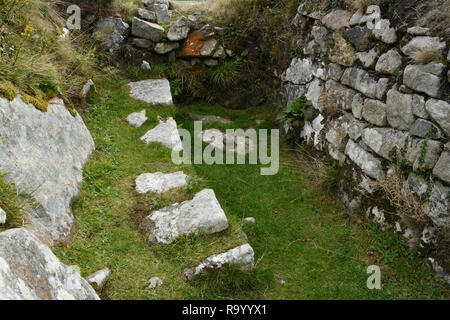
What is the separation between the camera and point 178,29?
7781 mm

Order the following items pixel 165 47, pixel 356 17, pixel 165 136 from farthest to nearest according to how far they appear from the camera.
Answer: pixel 165 47
pixel 165 136
pixel 356 17

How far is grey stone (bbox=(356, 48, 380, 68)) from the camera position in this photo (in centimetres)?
466

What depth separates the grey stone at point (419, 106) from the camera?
3852mm

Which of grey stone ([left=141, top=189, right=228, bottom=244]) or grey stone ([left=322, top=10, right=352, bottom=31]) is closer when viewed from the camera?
grey stone ([left=141, top=189, right=228, bottom=244])

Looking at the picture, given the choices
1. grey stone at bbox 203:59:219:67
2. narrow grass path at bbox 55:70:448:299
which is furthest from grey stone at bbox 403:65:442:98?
grey stone at bbox 203:59:219:67

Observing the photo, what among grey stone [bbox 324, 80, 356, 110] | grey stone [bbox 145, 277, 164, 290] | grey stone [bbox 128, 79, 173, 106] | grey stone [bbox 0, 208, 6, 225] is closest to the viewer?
grey stone [bbox 0, 208, 6, 225]

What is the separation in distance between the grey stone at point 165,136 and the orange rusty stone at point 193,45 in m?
2.34

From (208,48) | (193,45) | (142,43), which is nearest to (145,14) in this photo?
(142,43)

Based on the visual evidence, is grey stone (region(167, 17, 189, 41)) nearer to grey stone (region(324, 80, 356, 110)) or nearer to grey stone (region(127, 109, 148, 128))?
grey stone (region(127, 109, 148, 128))

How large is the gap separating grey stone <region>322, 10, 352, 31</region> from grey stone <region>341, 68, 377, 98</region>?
81 centimetres

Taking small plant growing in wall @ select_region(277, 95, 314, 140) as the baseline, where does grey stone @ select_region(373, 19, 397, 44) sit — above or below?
above

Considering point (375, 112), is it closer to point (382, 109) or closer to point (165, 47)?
point (382, 109)

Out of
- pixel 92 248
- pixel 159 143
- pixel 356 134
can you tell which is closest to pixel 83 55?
pixel 159 143

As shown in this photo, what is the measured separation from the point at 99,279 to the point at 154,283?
519 mm
